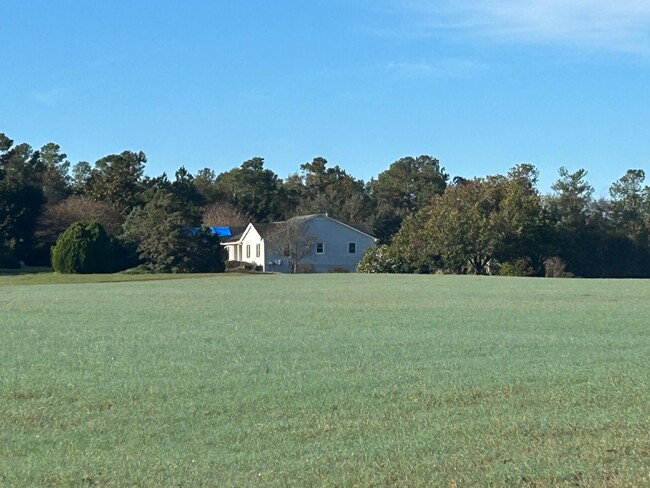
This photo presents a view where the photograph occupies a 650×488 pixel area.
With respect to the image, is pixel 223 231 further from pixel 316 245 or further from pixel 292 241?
pixel 292 241

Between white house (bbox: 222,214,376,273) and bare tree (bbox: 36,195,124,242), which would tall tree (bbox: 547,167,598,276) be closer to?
white house (bbox: 222,214,376,273)

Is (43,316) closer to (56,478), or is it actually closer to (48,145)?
(56,478)

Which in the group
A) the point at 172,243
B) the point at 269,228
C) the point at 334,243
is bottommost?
the point at 172,243

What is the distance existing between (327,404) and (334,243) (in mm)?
76460

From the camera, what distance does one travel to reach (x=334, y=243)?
86.2 meters

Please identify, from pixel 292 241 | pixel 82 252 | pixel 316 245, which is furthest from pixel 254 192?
pixel 82 252

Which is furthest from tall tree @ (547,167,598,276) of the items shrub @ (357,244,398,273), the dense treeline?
shrub @ (357,244,398,273)

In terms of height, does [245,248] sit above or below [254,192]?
below

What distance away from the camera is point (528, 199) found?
68562 mm

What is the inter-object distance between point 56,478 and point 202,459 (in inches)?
45.2

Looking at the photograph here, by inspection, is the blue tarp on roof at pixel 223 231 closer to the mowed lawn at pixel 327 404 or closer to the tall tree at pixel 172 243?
the tall tree at pixel 172 243

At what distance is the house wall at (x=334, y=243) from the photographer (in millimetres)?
84938

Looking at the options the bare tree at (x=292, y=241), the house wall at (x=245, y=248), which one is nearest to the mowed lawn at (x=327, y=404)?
the bare tree at (x=292, y=241)

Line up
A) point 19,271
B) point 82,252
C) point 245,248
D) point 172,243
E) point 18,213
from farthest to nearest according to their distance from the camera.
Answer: point 245,248, point 18,213, point 19,271, point 172,243, point 82,252
